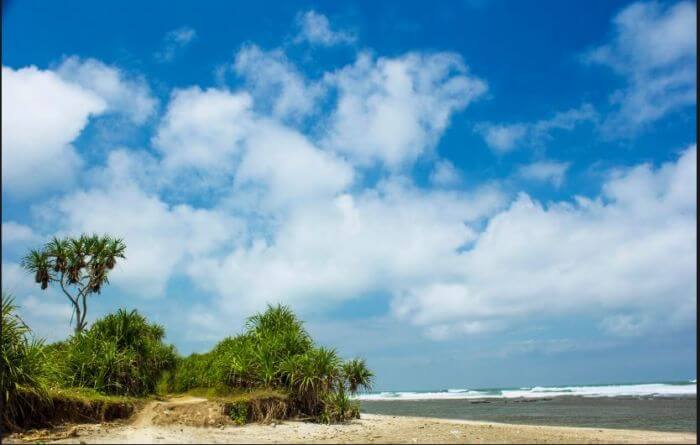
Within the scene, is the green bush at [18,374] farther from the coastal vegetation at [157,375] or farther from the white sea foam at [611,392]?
the white sea foam at [611,392]

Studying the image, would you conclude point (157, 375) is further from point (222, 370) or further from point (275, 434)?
point (275, 434)

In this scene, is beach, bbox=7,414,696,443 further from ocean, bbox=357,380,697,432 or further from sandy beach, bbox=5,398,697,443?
ocean, bbox=357,380,697,432

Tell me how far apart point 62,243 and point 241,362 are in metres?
14.1

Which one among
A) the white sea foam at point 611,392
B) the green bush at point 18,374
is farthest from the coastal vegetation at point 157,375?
the white sea foam at point 611,392

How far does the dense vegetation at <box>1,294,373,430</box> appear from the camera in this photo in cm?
1719

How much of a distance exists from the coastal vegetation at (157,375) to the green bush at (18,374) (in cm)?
3

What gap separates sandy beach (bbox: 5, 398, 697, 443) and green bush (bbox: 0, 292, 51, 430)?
85 cm

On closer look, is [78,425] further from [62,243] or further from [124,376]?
[62,243]

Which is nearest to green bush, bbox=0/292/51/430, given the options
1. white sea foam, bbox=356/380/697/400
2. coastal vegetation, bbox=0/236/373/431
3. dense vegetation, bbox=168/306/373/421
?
coastal vegetation, bbox=0/236/373/431

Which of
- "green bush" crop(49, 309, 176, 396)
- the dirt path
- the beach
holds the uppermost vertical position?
"green bush" crop(49, 309, 176, 396)

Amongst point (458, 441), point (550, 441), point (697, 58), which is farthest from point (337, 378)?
point (697, 58)

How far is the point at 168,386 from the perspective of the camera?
24891 mm

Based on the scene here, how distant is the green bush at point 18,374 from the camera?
1380 cm

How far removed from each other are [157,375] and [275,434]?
33.5 feet
